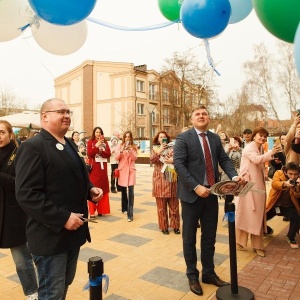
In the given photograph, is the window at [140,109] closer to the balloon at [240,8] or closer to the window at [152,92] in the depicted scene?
the window at [152,92]

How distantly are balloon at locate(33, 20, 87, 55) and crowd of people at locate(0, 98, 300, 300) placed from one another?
130cm

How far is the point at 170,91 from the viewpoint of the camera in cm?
3697

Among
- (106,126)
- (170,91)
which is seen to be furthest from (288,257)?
(106,126)

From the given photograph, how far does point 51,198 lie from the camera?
2.14m

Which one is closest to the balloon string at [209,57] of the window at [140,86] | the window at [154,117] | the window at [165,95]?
the window at [165,95]

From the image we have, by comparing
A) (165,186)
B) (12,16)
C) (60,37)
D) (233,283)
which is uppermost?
(12,16)

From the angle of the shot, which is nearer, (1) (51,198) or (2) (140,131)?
(1) (51,198)

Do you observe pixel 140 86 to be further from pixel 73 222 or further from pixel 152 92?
pixel 73 222

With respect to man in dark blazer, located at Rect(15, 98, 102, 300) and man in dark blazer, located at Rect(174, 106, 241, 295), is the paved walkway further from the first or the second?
man in dark blazer, located at Rect(15, 98, 102, 300)

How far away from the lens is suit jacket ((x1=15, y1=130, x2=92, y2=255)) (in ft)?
6.73

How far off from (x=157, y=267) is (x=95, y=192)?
1976mm

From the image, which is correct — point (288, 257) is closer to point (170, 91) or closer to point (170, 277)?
point (170, 277)

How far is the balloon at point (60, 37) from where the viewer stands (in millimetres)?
3633

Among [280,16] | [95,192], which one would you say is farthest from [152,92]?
[95,192]
